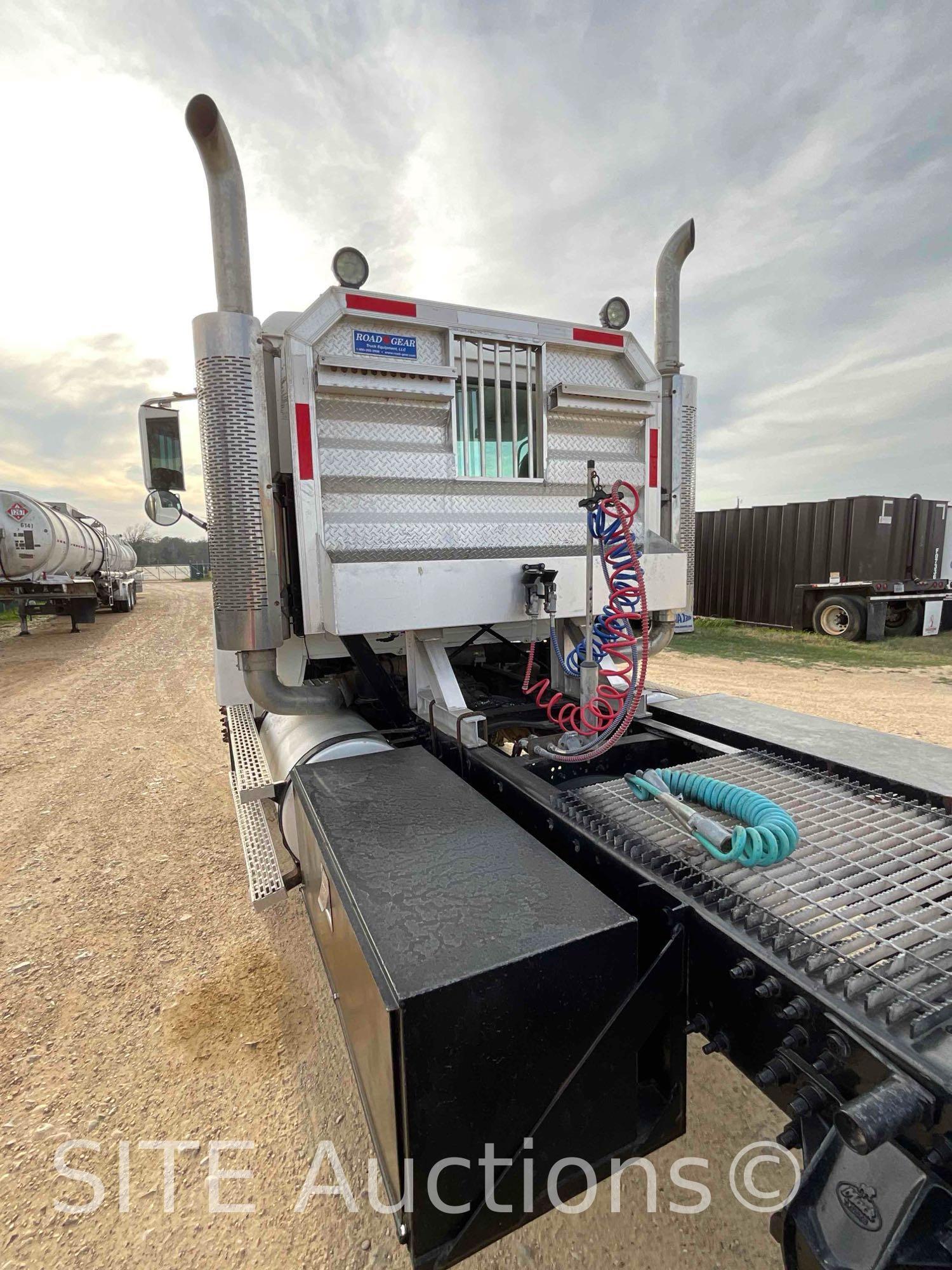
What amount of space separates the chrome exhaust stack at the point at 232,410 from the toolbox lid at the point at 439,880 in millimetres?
1026

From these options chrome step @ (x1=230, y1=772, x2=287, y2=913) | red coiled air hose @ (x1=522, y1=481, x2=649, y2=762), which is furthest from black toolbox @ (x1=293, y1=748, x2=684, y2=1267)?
red coiled air hose @ (x1=522, y1=481, x2=649, y2=762)

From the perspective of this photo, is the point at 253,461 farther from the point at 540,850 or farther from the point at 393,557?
the point at 540,850

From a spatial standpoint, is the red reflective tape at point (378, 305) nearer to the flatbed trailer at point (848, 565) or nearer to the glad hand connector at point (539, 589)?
the glad hand connector at point (539, 589)

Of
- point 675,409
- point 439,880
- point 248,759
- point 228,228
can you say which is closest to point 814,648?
point 675,409

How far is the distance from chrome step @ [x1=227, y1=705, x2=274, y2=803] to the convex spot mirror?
4.38ft

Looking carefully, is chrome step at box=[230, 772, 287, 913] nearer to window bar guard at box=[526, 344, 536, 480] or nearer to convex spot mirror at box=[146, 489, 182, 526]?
convex spot mirror at box=[146, 489, 182, 526]

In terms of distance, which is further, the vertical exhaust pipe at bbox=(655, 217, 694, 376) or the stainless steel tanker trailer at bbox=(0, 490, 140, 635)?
the stainless steel tanker trailer at bbox=(0, 490, 140, 635)

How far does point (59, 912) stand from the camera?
11.0 feet

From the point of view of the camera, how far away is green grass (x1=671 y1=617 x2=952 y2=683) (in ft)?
35.3

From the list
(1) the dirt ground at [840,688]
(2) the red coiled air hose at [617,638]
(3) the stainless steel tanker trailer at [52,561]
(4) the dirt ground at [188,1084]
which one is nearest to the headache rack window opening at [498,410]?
(2) the red coiled air hose at [617,638]

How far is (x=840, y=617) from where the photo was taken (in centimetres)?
1355

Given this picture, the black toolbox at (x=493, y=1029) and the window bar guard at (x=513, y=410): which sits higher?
the window bar guard at (x=513, y=410)

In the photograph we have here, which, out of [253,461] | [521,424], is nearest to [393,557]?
[253,461]

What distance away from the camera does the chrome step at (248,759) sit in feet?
9.57
